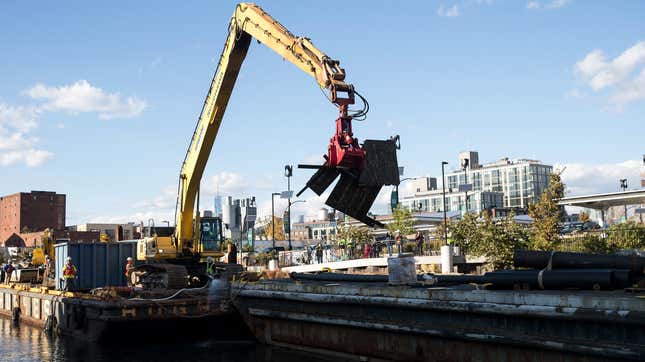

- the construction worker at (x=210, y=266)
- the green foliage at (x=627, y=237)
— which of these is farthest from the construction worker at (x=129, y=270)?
the green foliage at (x=627, y=237)

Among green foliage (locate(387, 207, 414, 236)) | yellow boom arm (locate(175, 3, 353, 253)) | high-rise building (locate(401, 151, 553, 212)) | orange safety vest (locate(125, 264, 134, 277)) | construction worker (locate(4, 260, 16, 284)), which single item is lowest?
construction worker (locate(4, 260, 16, 284))

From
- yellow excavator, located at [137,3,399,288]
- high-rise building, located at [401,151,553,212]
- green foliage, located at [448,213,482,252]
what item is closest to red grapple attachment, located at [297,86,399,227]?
yellow excavator, located at [137,3,399,288]

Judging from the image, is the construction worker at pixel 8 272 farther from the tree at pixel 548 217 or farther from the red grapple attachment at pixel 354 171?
the tree at pixel 548 217

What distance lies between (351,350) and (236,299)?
5.59m

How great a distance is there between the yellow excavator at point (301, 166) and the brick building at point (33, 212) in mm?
131788

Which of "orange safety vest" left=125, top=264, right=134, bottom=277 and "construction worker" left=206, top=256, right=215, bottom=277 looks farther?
"orange safety vest" left=125, top=264, right=134, bottom=277

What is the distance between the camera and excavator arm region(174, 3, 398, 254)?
16562 millimetres

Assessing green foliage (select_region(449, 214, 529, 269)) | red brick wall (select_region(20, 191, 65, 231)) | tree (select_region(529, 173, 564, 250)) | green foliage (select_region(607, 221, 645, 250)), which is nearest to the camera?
green foliage (select_region(449, 214, 529, 269))

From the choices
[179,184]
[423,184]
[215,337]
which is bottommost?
[215,337]

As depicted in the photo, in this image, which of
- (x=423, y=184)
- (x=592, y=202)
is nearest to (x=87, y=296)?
(x=592, y=202)

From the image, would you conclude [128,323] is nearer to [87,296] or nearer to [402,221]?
[87,296]

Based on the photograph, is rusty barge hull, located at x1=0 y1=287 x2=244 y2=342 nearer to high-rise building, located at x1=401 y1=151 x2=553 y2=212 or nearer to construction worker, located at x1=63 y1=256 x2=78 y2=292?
construction worker, located at x1=63 y1=256 x2=78 y2=292

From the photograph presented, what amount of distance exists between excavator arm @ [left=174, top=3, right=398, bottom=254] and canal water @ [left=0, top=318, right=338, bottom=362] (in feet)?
16.1

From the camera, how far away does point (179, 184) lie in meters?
26.4
